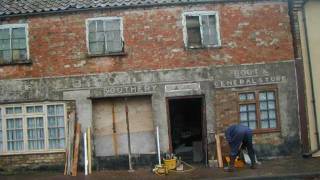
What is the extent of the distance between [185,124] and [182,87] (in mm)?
2832

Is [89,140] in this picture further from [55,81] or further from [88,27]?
[88,27]

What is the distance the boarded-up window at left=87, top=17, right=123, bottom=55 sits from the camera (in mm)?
16500

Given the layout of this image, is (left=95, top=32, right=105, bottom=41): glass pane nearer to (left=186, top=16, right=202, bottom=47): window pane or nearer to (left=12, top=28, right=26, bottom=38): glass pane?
(left=12, top=28, right=26, bottom=38): glass pane

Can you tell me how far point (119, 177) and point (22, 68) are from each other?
5.33 metres

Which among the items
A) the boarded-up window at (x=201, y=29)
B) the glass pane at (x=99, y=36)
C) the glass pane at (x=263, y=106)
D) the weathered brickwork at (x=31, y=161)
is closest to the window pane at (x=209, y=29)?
the boarded-up window at (x=201, y=29)

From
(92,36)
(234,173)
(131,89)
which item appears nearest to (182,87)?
(131,89)

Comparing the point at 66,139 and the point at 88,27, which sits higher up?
the point at 88,27

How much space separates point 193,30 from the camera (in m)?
16.7

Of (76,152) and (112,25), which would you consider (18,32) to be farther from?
(76,152)

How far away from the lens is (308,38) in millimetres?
16938

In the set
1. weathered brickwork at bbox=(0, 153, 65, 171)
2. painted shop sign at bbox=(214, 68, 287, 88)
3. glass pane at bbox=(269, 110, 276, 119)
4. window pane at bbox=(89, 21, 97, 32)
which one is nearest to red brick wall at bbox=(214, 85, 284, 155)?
painted shop sign at bbox=(214, 68, 287, 88)

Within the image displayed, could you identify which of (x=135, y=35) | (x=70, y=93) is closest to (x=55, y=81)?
(x=70, y=93)

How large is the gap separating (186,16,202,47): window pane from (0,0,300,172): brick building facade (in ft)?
0.11

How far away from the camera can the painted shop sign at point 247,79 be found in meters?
16.5
